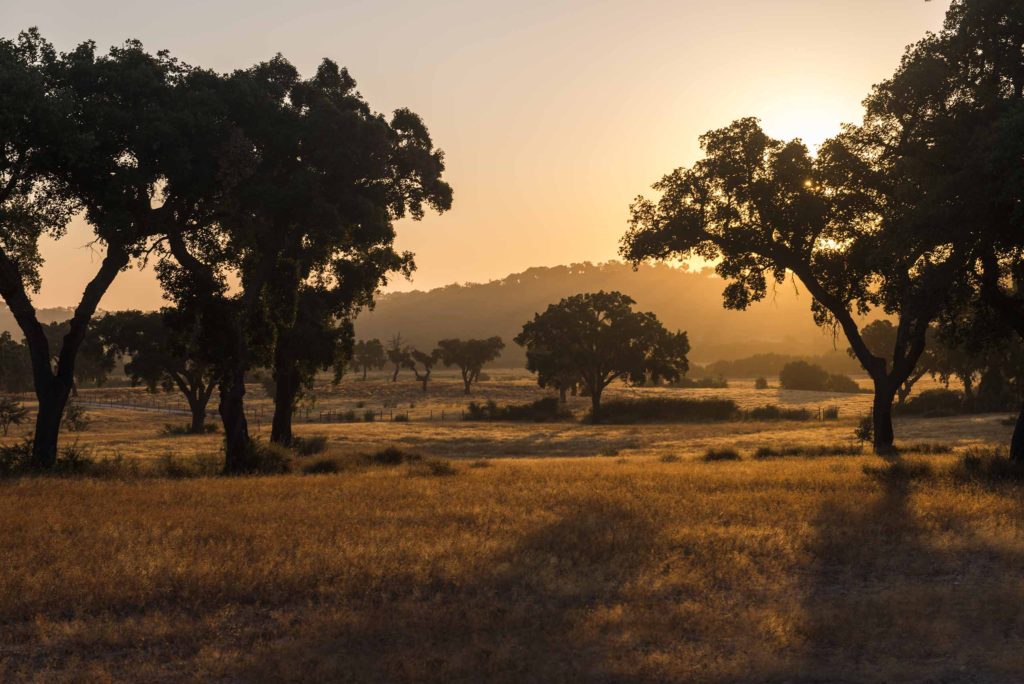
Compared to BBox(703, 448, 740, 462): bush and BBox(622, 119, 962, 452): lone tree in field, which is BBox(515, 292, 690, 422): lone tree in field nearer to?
BBox(703, 448, 740, 462): bush

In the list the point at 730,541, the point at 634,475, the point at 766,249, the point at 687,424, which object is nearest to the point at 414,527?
the point at 730,541

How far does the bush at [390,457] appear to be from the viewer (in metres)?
31.3

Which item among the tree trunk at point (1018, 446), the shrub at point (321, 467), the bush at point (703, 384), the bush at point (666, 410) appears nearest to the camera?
the tree trunk at point (1018, 446)

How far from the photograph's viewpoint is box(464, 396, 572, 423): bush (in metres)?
83.5

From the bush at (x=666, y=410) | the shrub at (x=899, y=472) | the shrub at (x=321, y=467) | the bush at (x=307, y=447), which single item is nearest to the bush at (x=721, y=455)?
the shrub at (x=899, y=472)

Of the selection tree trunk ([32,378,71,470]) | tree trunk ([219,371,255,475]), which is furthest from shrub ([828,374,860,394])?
tree trunk ([32,378,71,470])

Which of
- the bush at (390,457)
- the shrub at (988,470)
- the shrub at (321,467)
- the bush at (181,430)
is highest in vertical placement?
the shrub at (988,470)

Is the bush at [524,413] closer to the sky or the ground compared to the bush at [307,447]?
closer to the ground

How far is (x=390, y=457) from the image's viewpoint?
3259cm

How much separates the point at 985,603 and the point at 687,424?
6657 cm

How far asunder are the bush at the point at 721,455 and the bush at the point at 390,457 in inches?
463

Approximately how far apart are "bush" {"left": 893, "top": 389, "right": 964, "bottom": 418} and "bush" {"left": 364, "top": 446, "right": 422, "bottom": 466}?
52.0 metres

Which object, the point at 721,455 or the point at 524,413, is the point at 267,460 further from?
the point at 524,413

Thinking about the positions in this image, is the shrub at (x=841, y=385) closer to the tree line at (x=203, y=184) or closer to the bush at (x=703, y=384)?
the bush at (x=703, y=384)
